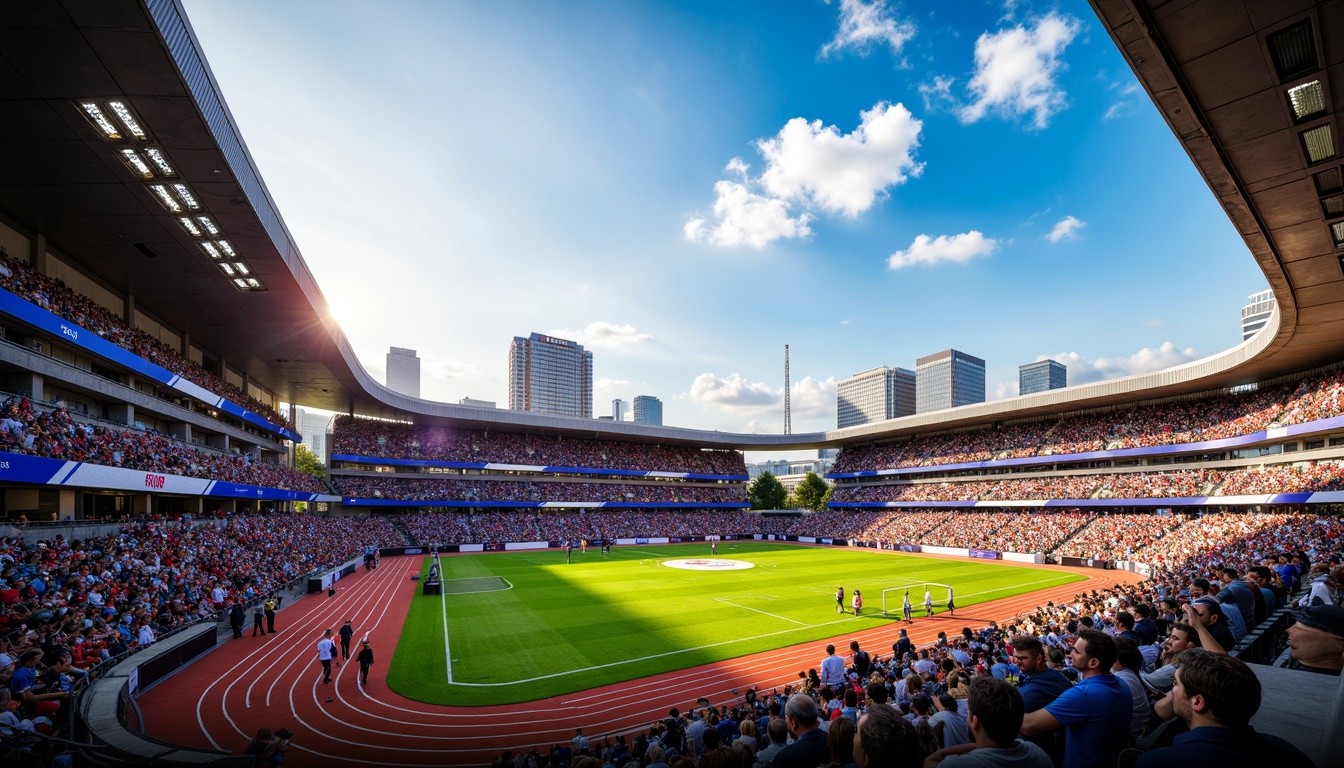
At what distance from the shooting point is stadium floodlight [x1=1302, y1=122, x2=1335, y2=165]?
14.0 metres

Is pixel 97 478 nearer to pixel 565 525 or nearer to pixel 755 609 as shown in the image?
pixel 755 609

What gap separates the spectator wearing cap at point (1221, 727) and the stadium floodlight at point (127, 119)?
2313cm

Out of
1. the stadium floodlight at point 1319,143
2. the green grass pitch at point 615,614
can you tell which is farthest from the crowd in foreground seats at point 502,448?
the stadium floodlight at point 1319,143

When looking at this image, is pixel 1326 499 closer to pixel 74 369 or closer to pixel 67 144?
Answer: pixel 67 144

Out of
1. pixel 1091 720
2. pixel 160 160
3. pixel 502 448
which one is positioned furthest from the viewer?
pixel 502 448

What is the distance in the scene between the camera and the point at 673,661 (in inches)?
809

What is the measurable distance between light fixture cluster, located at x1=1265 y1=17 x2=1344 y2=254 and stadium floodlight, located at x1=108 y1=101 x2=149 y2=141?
2646 centimetres

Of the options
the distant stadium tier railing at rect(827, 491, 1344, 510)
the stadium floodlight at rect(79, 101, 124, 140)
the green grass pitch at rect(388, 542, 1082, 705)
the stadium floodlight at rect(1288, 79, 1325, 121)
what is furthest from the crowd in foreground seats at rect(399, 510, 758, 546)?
the stadium floodlight at rect(1288, 79, 1325, 121)

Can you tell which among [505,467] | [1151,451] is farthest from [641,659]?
[505,467]

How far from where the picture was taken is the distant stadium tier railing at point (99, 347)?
18.6 m

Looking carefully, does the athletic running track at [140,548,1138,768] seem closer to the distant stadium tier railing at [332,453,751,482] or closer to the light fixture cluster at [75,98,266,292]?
the light fixture cluster at [75,98,266,292]

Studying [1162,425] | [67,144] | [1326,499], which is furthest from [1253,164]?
[1162,425]

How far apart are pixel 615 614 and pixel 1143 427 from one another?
4934 centimetres

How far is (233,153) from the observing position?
738 inches
